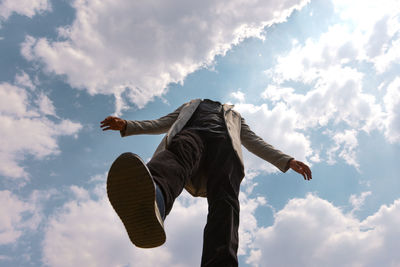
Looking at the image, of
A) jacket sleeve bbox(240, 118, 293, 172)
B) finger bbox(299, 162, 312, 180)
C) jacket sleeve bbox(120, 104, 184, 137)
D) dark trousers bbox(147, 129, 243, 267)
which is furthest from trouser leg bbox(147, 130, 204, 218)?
finger bbox(299, 162, 312, 180)

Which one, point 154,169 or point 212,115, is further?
point 212,115

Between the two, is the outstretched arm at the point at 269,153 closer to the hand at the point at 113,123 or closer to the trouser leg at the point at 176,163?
the trouser leg at the point at 176,163

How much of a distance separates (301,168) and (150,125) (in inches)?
80.2

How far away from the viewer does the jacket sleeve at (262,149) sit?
3.88m

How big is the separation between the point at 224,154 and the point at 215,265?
4.25 feet

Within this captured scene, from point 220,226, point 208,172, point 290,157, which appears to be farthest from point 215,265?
point 290,157

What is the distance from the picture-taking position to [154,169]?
97.2 inches

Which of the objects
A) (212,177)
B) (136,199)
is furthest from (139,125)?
(136,199)

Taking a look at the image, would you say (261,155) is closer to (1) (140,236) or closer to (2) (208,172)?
(2) (208,172)

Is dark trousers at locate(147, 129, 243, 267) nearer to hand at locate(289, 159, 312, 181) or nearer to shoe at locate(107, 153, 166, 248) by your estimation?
shoe at locate(107, 153, 166, 248)

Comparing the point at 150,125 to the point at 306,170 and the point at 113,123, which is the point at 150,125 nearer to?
the point at 113,123

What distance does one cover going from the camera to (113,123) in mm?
3449

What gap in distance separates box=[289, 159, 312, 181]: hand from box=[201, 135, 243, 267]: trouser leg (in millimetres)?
792

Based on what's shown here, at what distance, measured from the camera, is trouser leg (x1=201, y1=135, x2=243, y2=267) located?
2.52 metres
